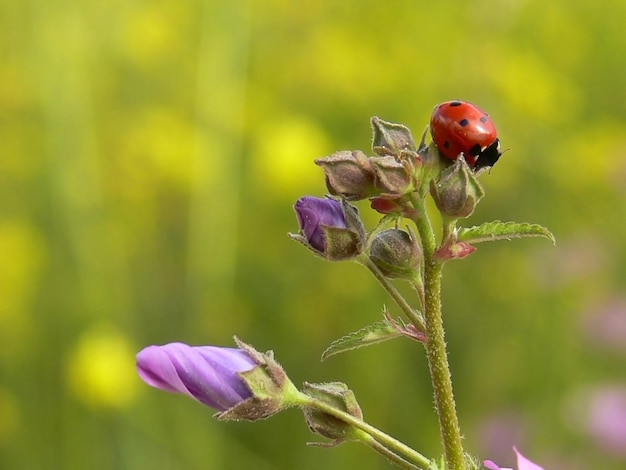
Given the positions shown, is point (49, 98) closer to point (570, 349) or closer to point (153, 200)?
point (153, 200)

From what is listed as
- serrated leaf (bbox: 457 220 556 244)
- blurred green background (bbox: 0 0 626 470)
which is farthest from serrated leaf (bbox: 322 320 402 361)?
blurred green background (bbox: 0 0 626 470)

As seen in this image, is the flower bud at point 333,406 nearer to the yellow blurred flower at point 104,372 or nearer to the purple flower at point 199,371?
the purple flower at point 199,371

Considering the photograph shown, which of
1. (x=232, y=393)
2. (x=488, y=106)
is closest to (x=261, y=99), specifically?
(x=488, y=106)

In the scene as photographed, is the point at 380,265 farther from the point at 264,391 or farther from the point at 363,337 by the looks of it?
the point at 264,391

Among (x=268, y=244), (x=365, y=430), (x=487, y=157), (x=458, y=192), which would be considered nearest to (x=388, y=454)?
(x=365, y=430)

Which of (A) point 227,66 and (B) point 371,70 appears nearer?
(A) point 227,66
